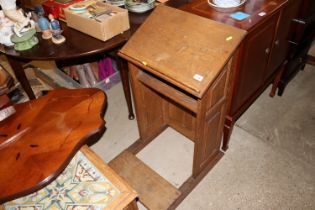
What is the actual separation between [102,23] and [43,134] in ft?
2.00

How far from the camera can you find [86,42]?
142 cm

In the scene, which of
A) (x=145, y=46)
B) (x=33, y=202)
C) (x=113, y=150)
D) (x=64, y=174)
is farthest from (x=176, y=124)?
(x=33, y=202)

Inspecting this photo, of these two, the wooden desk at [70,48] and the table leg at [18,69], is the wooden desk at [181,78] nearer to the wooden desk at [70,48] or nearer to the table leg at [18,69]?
the wooden desk at [70,48]

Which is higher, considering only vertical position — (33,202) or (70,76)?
(33,202)

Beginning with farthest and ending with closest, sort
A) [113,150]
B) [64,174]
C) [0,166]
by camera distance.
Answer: [113,150], [64,174], [0,166]

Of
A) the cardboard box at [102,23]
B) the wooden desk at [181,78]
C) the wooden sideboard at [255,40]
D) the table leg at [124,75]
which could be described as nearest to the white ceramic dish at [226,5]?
the wooden sideboard at [255,40]

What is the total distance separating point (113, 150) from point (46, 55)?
2.83 feet

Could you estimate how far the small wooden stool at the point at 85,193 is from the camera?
109 centimetres

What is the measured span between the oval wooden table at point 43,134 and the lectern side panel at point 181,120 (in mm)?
677

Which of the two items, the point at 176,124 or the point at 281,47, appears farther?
the point at 176,124

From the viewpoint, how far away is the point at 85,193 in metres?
1.12

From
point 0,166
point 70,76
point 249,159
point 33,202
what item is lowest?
point 249,159

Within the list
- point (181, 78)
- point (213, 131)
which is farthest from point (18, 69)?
point (213, 131)

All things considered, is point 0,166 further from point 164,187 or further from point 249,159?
point 249,159
